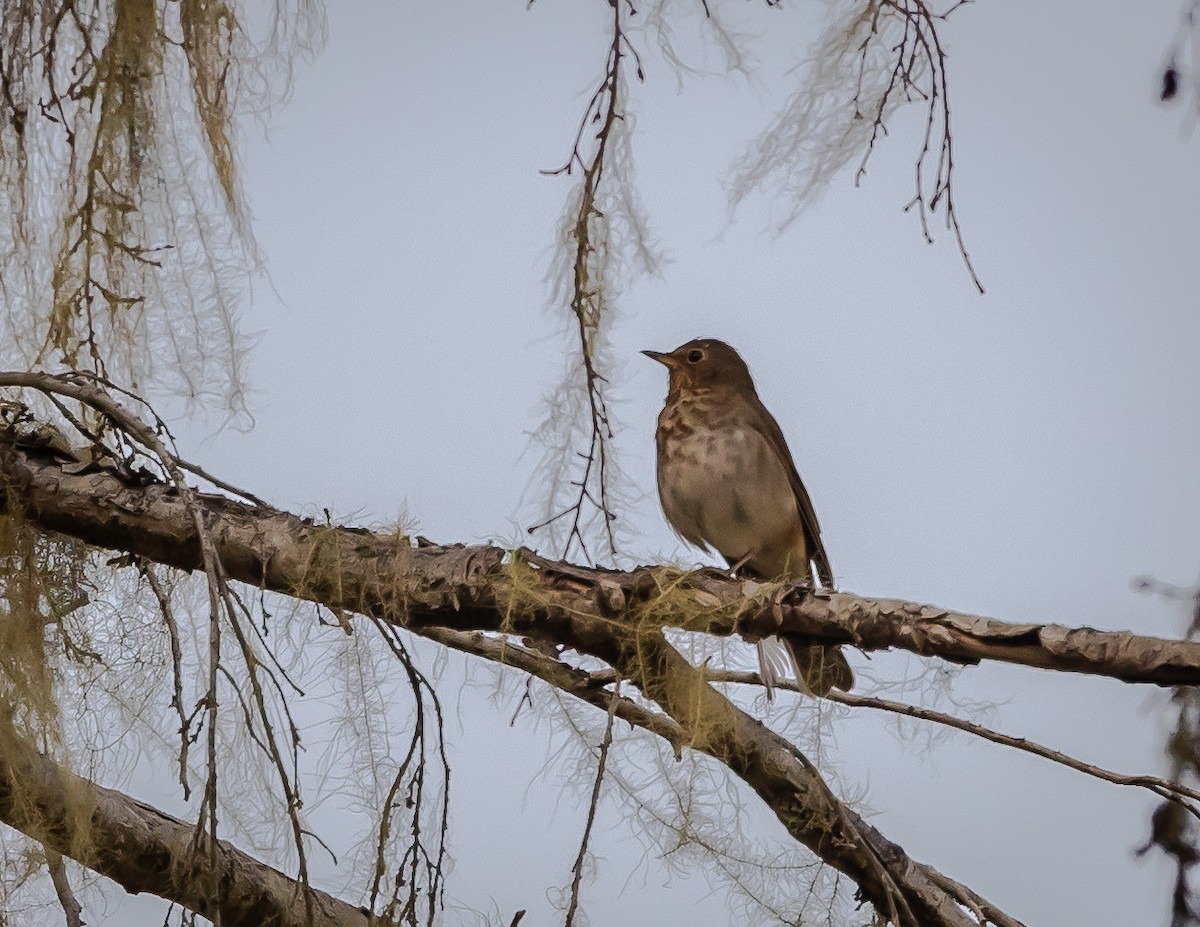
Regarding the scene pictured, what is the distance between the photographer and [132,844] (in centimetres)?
135

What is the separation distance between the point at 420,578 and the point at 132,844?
40 cm

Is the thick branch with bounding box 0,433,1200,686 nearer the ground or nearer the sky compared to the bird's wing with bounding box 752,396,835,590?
nearer the ground

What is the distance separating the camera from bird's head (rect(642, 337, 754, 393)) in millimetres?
2051

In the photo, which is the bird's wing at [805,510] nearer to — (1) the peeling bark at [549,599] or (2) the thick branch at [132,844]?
(1) the peeling bark at [549,599]

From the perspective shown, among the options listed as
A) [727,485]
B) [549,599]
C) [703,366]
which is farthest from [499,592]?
[703,366]

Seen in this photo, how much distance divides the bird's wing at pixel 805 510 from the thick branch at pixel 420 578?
0.69m

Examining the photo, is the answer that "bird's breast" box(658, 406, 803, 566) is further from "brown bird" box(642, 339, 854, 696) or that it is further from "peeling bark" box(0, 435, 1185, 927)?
"peeling bark" box(0, 435, 1185, 927)

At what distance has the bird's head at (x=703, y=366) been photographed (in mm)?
2051

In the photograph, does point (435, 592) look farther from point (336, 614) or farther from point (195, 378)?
point (195, 378)

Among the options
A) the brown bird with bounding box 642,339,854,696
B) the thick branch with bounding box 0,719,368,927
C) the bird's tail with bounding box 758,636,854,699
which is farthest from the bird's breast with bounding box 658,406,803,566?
the thick branch with bounding box 0,719,368,927

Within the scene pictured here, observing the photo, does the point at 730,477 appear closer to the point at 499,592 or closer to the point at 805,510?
the point at 805,510

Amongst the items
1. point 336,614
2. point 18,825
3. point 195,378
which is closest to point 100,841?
point 18,825

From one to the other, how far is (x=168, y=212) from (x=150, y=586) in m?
0.37

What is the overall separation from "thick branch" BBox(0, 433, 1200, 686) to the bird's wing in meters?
0.69
